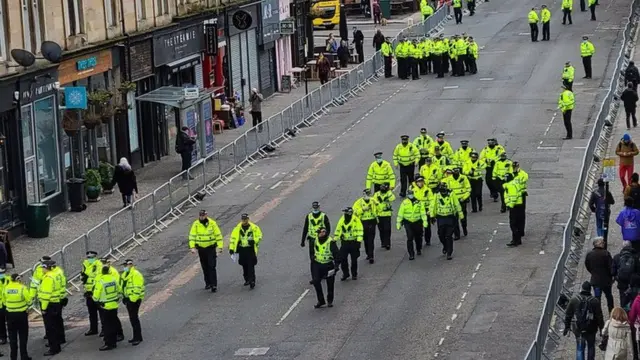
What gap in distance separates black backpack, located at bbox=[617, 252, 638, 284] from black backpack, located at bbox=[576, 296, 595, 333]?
193cm

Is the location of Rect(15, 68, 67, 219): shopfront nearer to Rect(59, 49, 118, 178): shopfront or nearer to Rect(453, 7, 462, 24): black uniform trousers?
Rect(59, 49, 118, 178): shopfront

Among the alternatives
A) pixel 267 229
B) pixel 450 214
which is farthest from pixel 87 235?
pixel 450 214

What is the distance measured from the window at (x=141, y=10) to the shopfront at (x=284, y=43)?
14166 mm

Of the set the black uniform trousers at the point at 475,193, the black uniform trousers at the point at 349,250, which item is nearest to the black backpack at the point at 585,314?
the black uniform trousers at the point at 349,250

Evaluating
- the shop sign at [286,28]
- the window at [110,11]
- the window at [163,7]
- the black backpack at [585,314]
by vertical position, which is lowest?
the black backpack at [585,314]

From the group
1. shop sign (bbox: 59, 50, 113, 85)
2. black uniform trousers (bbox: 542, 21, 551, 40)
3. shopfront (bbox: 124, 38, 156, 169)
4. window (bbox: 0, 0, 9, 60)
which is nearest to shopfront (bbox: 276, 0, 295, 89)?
black uniform trousers (bbox: 542, 21, 551, 40)

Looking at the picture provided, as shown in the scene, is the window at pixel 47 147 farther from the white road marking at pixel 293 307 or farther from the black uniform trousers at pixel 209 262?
the white road marking at pixel 293 307

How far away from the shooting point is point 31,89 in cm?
3822

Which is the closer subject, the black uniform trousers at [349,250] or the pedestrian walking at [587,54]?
the black uniform trousers at [349,250]

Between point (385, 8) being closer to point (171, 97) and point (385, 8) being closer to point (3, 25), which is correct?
point (171, 97)

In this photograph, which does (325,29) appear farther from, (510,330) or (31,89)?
(510,330)

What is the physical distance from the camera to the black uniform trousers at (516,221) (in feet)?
108

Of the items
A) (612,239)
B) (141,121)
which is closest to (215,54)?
(141,121)

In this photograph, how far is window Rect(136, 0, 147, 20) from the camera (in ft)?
153
